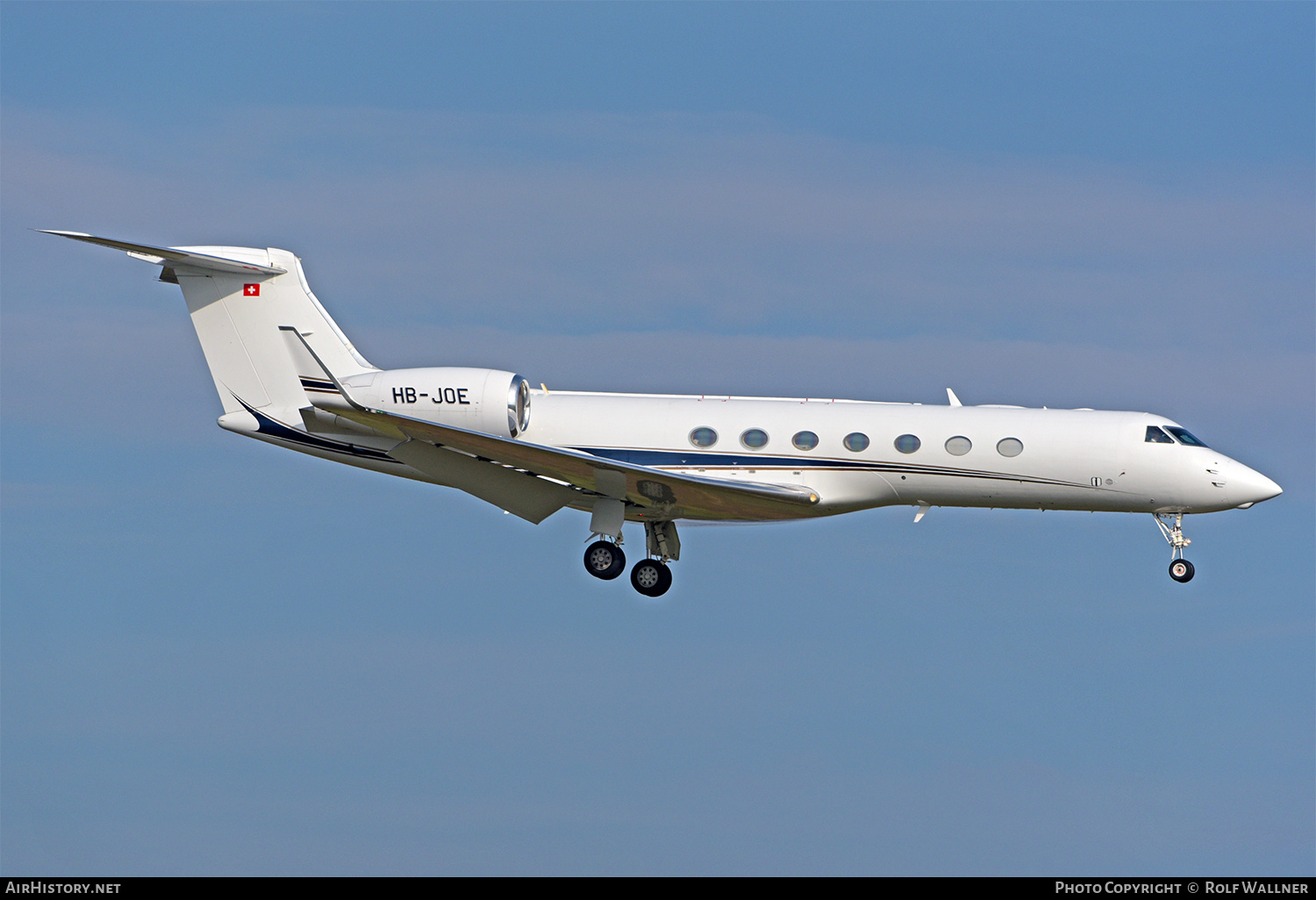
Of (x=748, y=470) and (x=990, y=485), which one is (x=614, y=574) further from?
(x=990, y=485)

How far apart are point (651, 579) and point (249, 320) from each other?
867cm

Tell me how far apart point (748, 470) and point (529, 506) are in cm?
386

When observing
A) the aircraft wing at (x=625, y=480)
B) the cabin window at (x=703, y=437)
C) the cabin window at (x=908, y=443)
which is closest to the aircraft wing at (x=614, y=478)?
the aircraft wing at (x=625, y=480)

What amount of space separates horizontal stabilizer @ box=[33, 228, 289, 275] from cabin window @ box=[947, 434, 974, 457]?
40.6 feet

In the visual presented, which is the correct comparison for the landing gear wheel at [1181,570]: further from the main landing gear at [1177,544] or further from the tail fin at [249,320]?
the tail fin at [249,320]

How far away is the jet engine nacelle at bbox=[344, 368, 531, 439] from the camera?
2342 centimetres

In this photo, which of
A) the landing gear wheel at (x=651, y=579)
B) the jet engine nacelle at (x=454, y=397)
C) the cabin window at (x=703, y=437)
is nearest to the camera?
the jet engine nacelle at (x=454, y=397)

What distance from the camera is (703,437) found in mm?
24297

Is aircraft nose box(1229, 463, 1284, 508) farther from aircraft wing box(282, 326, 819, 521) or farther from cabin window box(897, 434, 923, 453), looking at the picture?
aircraft wing box(282, 326, 819, 521)

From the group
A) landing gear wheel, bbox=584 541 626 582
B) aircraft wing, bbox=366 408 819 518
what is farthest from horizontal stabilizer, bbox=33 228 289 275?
landing gear wheel, bbox=584 541 626 582

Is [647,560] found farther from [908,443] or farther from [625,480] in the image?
[908,443]

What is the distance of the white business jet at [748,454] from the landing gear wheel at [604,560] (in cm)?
2

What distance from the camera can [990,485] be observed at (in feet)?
78.1

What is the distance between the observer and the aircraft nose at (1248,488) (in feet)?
78.0
